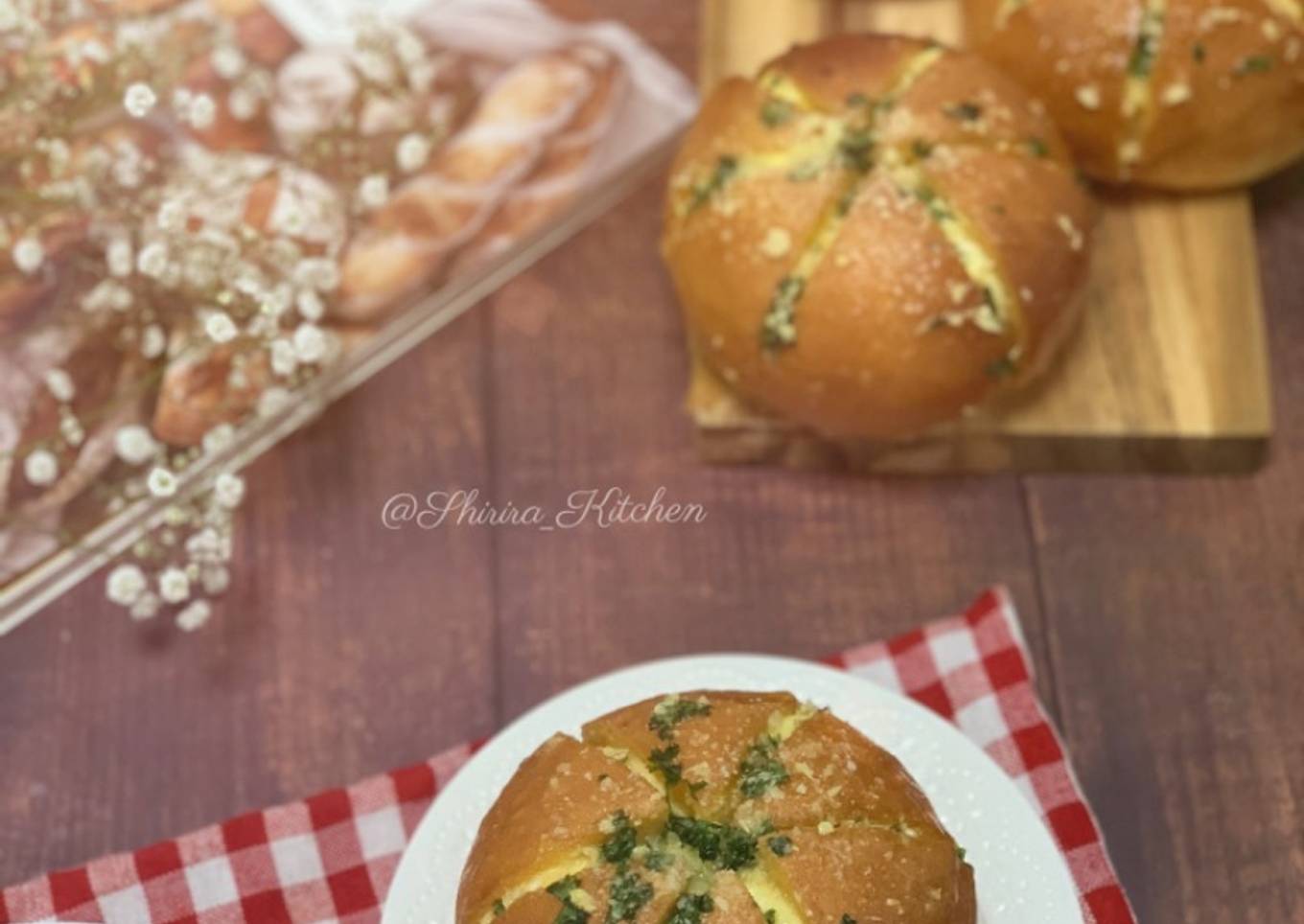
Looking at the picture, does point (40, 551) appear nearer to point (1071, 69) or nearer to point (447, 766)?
point (447, 766)

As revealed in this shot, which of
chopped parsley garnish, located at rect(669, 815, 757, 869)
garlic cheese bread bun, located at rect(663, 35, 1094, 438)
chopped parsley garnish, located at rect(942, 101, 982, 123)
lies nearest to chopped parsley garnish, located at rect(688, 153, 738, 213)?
garlic cheese bread bun, located at rect(663, 35, 1094, 438)

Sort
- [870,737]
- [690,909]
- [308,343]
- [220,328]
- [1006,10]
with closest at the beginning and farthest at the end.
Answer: [690,909] < [870,737] < [220,328] < [308,343] < [1006,10]

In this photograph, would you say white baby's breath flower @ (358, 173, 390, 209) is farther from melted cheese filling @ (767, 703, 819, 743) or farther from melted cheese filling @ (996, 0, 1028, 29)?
melted cheese filling @ (767, 703, 819, 743)

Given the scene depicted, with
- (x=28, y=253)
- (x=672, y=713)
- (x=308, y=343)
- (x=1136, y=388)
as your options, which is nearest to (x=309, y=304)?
(x=308, y=343)

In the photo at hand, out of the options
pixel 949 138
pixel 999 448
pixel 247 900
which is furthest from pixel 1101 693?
pixel 247 900

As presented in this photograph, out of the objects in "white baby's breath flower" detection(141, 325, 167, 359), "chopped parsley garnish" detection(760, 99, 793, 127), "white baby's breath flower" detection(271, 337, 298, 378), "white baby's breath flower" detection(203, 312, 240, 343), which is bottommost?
"white baby's breath flower" detection(141, 325, 167, 359)

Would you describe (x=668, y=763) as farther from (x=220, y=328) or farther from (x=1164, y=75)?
(x=1164, y=75)
